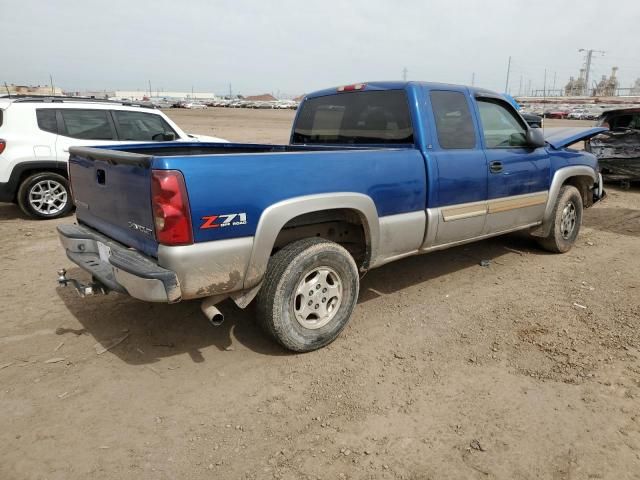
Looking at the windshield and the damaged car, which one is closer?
the windshield

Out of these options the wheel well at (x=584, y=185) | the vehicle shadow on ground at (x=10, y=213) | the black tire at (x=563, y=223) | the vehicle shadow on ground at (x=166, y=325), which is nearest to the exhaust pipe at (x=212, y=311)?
the vehicle shadow on ground at (x=166, y=325)

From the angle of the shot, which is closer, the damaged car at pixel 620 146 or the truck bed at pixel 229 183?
the truck bed at pixel 229 183

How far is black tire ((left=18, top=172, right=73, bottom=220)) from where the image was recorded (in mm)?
6957

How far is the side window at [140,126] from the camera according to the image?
25.2ft

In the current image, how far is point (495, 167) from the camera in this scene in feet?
14.6

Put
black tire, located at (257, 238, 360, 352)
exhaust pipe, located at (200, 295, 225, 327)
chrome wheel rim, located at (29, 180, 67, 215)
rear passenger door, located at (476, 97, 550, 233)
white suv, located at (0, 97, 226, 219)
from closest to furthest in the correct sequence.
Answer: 1. exhaust pipe, located at (200, 295, 225, 327)
2. black tire, located at (257, 238, 360, 352)
3. rear passenger door, located at (476, 97, 550, 233)
4. white suv, located at (0, 97, 226, 219)
5. chrome wheel rim, located at (29, 180, 67, 215)

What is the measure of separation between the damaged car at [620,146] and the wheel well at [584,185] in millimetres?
4774

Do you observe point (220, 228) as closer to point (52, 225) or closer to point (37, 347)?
point (37, 347)

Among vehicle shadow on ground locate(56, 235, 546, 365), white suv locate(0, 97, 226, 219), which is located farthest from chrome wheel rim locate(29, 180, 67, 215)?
vehicle shadow on ground locate(56, 235, 546, 365)

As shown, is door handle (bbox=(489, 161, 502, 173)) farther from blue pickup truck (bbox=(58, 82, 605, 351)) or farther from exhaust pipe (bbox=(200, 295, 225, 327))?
exhaust pipe (bbox=(200, 295, 225, 327))

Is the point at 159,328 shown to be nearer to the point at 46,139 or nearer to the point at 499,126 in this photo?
the point at 499,126

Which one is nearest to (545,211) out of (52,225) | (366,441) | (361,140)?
(361,140)

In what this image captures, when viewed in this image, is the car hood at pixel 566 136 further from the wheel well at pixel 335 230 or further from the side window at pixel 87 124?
the side window at pixel 87 124

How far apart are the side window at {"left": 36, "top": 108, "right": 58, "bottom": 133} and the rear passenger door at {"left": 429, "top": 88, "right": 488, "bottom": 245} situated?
19.2ft
